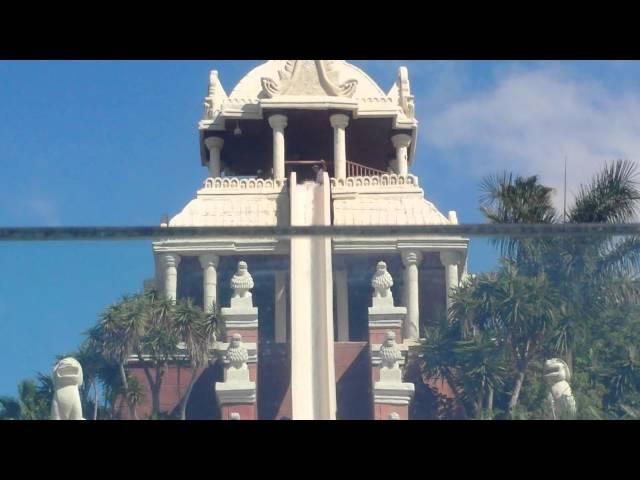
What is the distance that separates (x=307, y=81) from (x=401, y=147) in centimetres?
478

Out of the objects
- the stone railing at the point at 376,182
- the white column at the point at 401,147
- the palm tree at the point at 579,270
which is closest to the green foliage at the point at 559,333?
the palm tree at the point at 579,270

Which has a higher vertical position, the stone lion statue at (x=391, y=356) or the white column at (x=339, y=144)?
the white column at (x=339, y=144)

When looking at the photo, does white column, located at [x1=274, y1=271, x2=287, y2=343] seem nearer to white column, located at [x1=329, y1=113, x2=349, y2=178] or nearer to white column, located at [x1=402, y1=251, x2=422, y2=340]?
white column, located at [x1=402, y1=251, x2=422, y2=340]

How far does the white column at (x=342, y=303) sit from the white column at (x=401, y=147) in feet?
180

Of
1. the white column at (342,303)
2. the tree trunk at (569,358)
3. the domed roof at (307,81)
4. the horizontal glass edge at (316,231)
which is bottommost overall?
the tree trunk at (569,358)

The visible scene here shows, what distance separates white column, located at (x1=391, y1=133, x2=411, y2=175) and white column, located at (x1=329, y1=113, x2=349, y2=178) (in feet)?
5.96

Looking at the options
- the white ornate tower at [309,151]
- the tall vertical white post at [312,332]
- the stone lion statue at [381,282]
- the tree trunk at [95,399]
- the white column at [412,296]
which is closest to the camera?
the tree trunk at [95,399]

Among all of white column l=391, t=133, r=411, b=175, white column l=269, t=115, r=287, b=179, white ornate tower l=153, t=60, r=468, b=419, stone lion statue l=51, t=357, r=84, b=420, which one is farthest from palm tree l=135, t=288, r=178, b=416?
white column l=391, t=133, r=411, b=175

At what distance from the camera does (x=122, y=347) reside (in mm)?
8234

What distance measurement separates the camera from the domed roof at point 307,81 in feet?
207

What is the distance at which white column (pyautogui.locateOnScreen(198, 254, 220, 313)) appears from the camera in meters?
8.53

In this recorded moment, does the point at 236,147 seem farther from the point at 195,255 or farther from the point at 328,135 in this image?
the point at 195,255

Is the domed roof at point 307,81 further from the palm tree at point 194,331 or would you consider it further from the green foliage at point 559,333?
the green foliage at point 559,333
